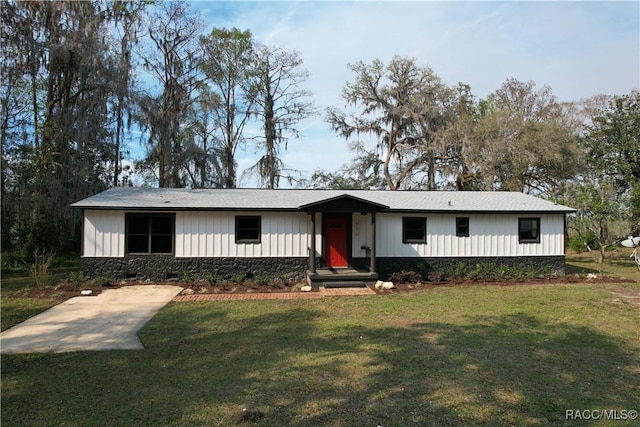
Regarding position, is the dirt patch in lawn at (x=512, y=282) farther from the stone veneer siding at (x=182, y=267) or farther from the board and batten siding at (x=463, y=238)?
the stone veneer siding at (x=182, y=267)

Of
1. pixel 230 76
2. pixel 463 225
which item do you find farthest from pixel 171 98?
pixel 463 225

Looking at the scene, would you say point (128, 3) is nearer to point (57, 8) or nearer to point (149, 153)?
point (57, 8)

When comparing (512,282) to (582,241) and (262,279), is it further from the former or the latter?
(582,241)

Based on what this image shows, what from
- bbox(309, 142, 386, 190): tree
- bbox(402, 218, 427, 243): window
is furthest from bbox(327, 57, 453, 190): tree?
bbox(402, 218, 427, 243): window

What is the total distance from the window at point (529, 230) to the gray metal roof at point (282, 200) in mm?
509

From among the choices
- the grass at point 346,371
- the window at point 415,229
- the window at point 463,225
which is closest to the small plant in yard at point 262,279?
the grass at point 346,371

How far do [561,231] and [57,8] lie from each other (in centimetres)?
2262

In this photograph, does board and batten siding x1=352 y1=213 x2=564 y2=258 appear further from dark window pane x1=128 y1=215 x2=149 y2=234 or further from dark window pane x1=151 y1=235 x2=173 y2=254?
dark window pane x1=128 y1=215 x2=149 y2=234

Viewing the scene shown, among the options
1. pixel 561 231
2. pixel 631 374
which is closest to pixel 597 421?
pixel 631 374

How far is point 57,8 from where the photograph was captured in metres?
16.5

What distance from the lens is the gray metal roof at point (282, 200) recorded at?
12.6 m

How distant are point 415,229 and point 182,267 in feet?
26.6

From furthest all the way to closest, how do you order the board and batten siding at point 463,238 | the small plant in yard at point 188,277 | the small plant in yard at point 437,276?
the board and batten siding at point 463,238 → the small plant in yard at point 437,276 → the small plant in yard at point 188,277

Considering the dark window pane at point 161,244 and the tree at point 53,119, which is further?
the tree at point 53,119
